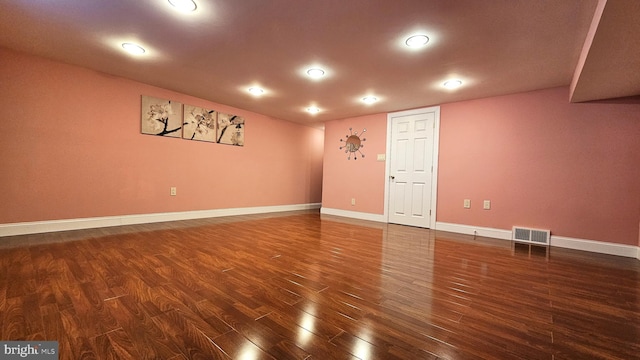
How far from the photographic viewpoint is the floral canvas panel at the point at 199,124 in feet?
14.6

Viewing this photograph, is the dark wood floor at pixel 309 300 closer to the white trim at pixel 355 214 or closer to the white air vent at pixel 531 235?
the white air vent at pixel 531 235

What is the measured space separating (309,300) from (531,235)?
3.64m

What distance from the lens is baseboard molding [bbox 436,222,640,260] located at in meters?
3.03

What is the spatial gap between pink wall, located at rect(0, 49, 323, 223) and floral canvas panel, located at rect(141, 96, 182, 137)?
96mm

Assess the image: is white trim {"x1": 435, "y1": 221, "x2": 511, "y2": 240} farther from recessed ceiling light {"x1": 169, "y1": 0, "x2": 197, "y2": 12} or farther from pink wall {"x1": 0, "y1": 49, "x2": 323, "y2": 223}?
recessed ceiling light {"x1": 169, "y1": 0, "x2": 197, "y2": 12}

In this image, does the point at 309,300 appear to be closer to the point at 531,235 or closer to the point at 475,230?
the point at 475,230

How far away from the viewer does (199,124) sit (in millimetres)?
4605

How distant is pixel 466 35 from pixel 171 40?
9.43ft

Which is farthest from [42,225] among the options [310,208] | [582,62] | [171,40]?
[582,62]

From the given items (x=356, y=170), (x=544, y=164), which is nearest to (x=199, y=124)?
(x=356, y=170)

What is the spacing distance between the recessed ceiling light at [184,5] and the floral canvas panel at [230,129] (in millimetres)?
2972

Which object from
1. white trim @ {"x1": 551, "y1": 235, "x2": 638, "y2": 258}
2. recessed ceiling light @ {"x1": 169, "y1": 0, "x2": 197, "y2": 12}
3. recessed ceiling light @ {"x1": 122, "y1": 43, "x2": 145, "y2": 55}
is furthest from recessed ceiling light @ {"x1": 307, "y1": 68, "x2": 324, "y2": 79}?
white trim @ {"x1": 551, "y1": 235, "x2": 638, "y2": 258}

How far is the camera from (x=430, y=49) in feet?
8.44

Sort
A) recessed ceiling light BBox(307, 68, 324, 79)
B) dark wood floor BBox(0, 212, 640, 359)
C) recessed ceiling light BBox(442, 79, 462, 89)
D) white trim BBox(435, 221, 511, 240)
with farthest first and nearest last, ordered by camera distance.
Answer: white trim BBox(435, 221, 511, 240)
recessed ceiling light BBox(442, 79, 462, 89)
recessed ceiling light BBox(307, 68, 324, 79)
dark wood floor BBox(0, 212, 640, 359)
